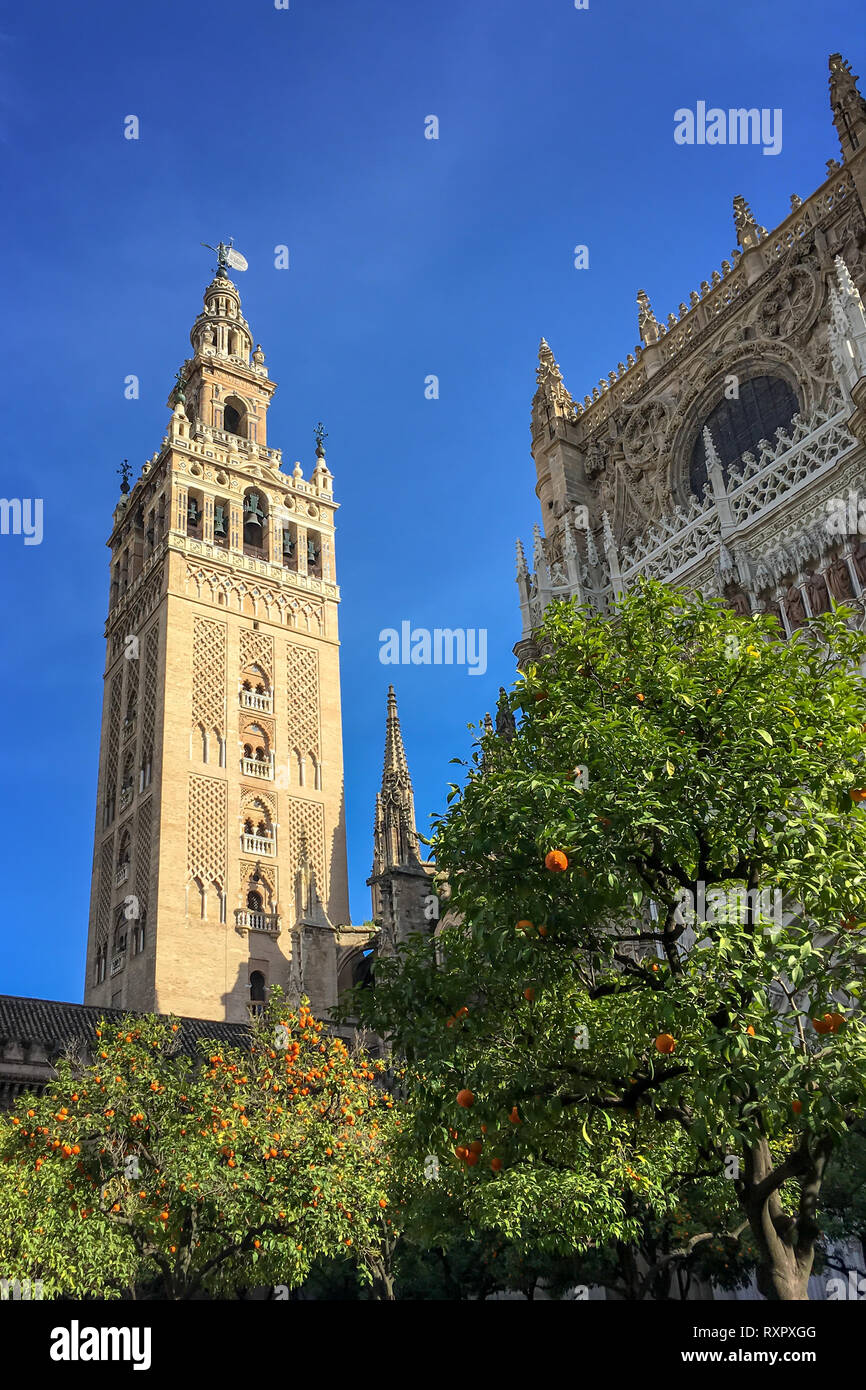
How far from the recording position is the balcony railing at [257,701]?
4844 centimetres

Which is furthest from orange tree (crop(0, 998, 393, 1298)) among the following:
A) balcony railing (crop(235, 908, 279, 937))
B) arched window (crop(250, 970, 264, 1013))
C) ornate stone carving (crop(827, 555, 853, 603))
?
balcony railing (crop(235, 908, 279, 937))

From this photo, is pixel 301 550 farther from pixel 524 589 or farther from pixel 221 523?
pixel 524 589

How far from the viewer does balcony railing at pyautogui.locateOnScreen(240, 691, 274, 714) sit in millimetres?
48438

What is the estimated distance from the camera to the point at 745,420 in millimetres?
24984

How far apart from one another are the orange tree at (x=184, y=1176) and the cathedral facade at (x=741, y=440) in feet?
39.4

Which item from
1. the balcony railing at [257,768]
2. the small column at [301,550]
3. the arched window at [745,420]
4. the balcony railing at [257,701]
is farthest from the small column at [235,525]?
the arched window at [745,420]

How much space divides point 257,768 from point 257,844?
3504 millimetres

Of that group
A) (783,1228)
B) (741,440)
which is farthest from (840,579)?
(783,1228)

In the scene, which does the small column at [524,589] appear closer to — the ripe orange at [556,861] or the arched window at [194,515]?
the ripe orange at [556,861]

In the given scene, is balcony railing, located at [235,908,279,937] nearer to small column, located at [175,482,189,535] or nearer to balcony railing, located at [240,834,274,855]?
balcony railing, located at [240,834,274,855]

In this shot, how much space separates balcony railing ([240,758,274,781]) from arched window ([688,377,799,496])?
87.4ft
